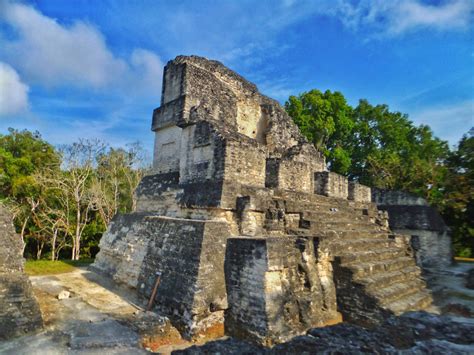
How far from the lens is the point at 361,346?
277 cm

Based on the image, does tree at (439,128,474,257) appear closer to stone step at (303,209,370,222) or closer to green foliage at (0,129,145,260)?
stone step at (303,209,370,222)

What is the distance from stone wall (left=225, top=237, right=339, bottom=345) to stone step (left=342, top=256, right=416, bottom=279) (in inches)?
29.1

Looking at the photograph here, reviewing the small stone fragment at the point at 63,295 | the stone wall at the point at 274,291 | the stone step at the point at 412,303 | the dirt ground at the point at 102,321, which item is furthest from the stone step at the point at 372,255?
the small stone fragment at the point at 63,295

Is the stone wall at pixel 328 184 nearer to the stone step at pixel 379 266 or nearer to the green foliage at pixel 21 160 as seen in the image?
the stone step at pixel 379 266

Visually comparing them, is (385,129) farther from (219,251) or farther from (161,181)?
(219,251)

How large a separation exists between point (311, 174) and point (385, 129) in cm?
1595

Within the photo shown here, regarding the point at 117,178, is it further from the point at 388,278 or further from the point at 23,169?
the point at 388,278

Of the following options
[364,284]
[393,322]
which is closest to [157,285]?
[364,284]

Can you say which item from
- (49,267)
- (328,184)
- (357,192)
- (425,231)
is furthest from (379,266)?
(49,267)

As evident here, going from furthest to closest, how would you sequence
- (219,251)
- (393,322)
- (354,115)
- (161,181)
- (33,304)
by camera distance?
(354,115) < (161,181) < (219,251) < (33,304) < (393,322)

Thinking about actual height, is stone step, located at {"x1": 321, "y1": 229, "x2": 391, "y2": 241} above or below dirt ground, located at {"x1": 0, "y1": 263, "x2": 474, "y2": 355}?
above

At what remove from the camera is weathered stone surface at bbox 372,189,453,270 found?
12.6m

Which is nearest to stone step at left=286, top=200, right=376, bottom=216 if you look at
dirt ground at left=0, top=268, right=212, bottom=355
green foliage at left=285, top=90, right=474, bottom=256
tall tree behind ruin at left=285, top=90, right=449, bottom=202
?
dirt ground at left=0, top=268, right=212, bottom=355

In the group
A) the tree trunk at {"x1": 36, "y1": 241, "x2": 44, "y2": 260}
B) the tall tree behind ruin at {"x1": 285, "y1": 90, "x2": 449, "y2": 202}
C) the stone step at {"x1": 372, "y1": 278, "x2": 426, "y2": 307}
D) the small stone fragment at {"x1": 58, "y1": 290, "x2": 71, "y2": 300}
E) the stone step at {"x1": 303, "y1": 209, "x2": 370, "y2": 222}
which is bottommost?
the tree trunk at {"x1": 36, "y1": 241, "x2": 44, "y2": 260}
